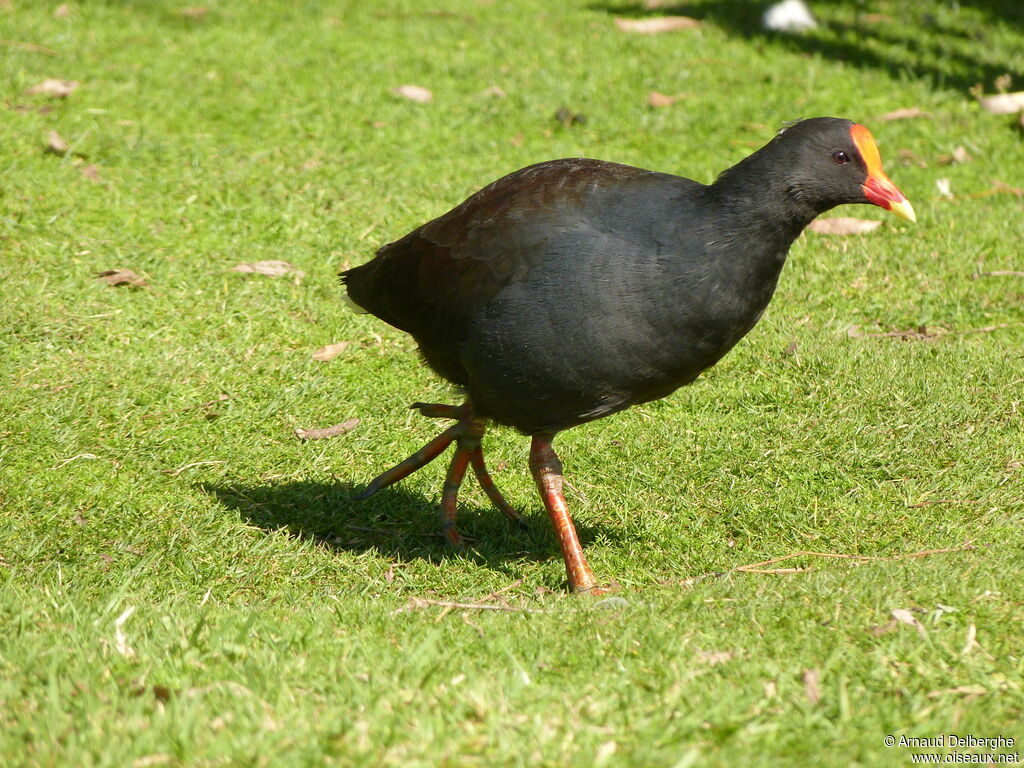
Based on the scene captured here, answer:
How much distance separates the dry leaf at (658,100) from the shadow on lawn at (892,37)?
1.51 metres

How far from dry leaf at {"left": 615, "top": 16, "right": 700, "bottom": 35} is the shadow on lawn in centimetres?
21

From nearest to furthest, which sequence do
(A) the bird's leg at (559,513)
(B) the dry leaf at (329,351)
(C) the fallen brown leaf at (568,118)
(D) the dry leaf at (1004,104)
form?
1. (A) the bird's leg at (559,513)
2. (B) the dry leaf at (329,351)
3. (C) the fallen brown leaf at (568,118)
4. (D) the dry leaf at (1004,104)

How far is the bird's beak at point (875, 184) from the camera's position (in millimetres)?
4035

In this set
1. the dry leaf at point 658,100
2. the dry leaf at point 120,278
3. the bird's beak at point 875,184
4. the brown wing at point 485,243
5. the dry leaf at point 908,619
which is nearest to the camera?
the dry leaf at point 908,619

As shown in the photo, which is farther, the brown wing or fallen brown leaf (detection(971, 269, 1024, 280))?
fallen brown leaf (detection(971, 269, 1024, 280))

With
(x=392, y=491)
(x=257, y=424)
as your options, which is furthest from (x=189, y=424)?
(x=392, y=491)

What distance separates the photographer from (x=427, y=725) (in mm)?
2805

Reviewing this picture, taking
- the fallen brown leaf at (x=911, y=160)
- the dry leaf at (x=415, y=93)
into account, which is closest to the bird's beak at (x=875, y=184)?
the fallen brown leaf at (x=911, y=160)

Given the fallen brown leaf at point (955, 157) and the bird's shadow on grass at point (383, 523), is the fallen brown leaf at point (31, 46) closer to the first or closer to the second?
the bird's shadow on grass at point (383, 523)

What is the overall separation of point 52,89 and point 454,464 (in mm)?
4555

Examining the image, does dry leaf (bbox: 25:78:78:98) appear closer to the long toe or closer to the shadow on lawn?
the long toe

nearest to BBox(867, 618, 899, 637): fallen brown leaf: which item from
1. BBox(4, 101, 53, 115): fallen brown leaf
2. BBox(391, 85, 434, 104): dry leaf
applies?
BBox(391, 85, 434, 104): dry leaf

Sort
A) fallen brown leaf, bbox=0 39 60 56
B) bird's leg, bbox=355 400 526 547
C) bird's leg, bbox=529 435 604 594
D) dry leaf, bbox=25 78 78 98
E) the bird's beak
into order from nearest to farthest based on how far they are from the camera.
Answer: the bird's beak → bird's leg, bbox=529 435 604 594 → bird's leg, bbox=355 400 526 547 → dry leaf, bbox=25 78 78 98 → fallen brown leaf, bbox=0 39 60 56

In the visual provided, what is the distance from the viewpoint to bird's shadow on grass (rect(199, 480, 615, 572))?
4.80 metres
